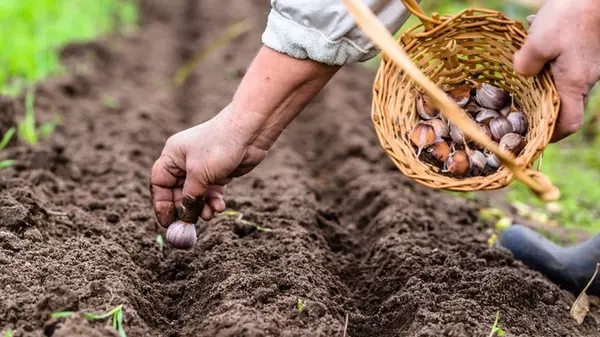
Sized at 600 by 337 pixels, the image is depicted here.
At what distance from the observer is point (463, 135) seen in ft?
7.61

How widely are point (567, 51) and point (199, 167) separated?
109cm

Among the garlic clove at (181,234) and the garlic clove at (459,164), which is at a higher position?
the garlic clove at (459,164)

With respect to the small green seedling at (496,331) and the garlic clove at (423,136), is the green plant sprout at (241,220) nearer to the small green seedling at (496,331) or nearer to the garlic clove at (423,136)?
the garlic clove at (423,136)

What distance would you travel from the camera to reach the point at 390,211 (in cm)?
315

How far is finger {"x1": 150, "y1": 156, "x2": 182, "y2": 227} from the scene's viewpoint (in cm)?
244

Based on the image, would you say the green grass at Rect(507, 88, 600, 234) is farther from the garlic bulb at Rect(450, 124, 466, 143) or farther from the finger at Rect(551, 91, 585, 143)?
the finger at Rect(551, 91, 585, 143)

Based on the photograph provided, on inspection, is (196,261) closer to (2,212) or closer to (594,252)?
(2,212)

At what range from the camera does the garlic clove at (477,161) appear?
7.27 feet

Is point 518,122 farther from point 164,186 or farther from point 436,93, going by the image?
point 164,186

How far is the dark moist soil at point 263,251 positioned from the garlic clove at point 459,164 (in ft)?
1.28

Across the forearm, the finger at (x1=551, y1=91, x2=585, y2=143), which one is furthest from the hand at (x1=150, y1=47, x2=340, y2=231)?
the finger at (x1=551, y1=91, x2=585, y2=143)

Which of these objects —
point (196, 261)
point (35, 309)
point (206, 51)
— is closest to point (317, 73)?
point (196, 261)

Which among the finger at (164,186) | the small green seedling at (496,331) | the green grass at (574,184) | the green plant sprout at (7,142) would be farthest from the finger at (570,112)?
the green plant sprout at (7,142)

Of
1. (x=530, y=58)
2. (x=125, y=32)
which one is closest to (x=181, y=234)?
(x=530, y=58)
